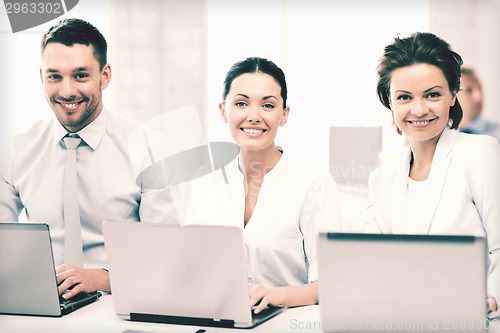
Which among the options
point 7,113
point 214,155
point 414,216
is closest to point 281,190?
point 414,216

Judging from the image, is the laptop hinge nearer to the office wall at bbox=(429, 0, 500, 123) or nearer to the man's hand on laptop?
the man's hand on laptop

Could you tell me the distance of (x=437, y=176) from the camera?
220 cm

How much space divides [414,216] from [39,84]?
1.76m

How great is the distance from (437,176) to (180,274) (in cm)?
92

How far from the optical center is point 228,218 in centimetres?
248

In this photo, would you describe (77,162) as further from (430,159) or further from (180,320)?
(430,159)

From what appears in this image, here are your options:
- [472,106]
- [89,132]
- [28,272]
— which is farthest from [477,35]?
[28,272]

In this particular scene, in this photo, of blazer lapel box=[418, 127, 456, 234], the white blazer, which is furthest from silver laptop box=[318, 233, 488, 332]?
blazer lapel box=[418, 127, 456, 234]

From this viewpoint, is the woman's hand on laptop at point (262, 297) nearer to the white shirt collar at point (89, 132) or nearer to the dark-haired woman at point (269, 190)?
the dark-haired woman at point (269, 190)

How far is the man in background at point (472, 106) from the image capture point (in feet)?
7.89

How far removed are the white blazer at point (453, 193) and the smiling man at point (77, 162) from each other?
0.84m

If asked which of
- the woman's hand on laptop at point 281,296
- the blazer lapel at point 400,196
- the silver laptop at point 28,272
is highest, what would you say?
the blazer lapel at point 400,196

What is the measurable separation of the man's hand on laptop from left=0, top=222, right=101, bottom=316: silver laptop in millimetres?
101

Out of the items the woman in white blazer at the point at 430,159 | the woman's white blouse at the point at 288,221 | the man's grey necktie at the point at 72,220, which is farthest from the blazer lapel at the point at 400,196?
the man's grey necktie at the point at 72,220
